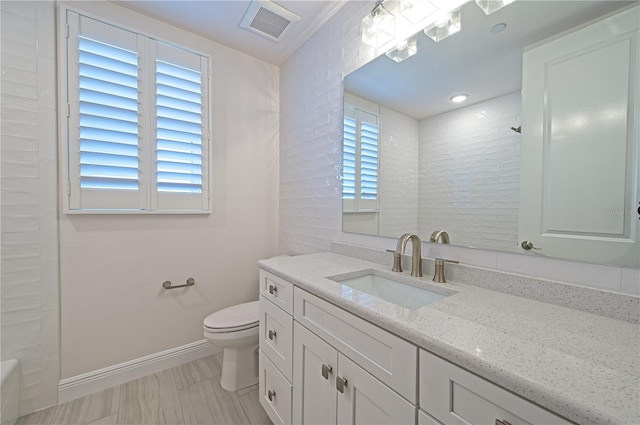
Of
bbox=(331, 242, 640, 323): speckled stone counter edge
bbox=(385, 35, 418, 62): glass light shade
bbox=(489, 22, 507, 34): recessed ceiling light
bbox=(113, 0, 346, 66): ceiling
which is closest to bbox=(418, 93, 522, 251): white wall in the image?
bbox=(331, 242, 640, 323): speckled stone counter edge

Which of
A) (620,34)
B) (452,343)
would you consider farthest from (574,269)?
(620,34)

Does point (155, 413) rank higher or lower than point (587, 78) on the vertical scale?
lower

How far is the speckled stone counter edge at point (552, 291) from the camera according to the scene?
730mm

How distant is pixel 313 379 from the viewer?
103 centimetres

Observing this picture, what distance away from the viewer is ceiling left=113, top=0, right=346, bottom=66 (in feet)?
5.59

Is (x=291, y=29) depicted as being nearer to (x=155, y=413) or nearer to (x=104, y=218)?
(x=104, y=218)

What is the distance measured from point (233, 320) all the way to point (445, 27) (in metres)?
2.01

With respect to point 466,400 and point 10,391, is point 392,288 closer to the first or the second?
point 466,400

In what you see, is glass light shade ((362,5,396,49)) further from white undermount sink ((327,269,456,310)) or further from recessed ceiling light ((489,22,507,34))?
white undermount sink ((327,269,456,310))

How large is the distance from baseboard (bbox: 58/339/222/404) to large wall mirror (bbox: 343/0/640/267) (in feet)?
5.70

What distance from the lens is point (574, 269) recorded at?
2.76 ft

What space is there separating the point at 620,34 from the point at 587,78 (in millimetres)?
122

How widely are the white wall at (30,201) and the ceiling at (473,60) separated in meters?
1.93

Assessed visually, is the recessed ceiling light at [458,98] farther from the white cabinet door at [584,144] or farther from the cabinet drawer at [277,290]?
the cabinet drawer at [277,290]
